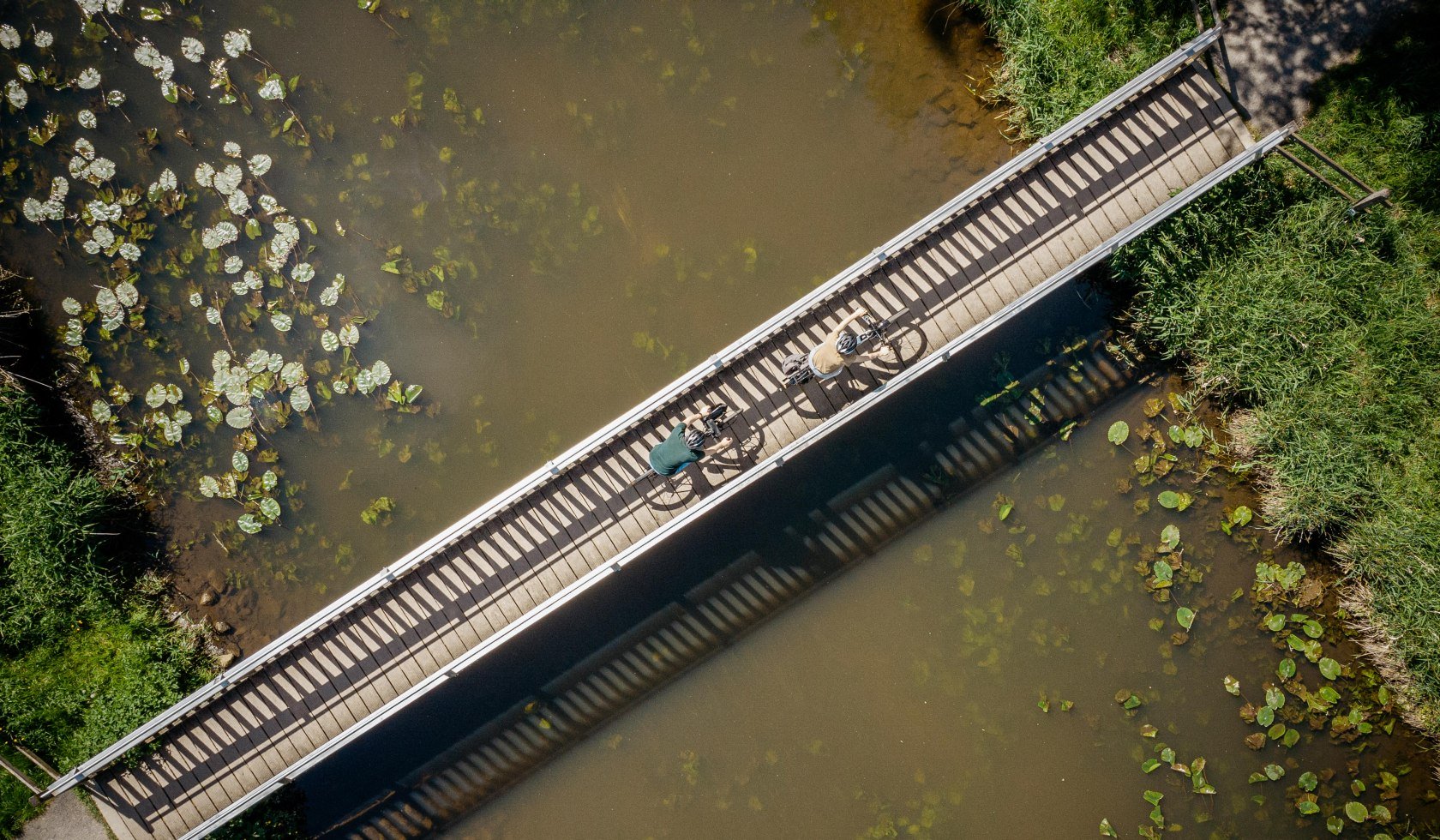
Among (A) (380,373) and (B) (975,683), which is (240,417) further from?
(B) (975,683)

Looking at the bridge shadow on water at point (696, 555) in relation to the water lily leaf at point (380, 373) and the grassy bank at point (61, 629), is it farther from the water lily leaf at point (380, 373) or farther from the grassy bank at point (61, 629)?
the water lily leaf at point (380, 373)

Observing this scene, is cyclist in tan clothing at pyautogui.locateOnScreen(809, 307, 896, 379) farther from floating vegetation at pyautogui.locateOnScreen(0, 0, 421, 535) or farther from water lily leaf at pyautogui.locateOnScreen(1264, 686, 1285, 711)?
water lily leaf at pyautogui.locateOnScreen(1264, 686, 1285, 711)

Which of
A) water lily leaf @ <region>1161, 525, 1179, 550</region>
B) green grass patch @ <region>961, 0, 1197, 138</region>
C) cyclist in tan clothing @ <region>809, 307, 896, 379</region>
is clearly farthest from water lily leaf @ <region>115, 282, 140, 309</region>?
water lily leaf @ <region>1161, 525, 1179, 550</region>

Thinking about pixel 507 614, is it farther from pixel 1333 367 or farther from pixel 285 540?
pixel 1333 367

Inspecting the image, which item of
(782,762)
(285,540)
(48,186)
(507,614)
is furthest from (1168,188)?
(48,186)

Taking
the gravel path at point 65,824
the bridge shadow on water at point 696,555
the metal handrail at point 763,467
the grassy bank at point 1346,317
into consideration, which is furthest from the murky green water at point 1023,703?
the gravel path at point 65,824

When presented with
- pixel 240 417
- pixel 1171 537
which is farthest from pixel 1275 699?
pixel 240 417
